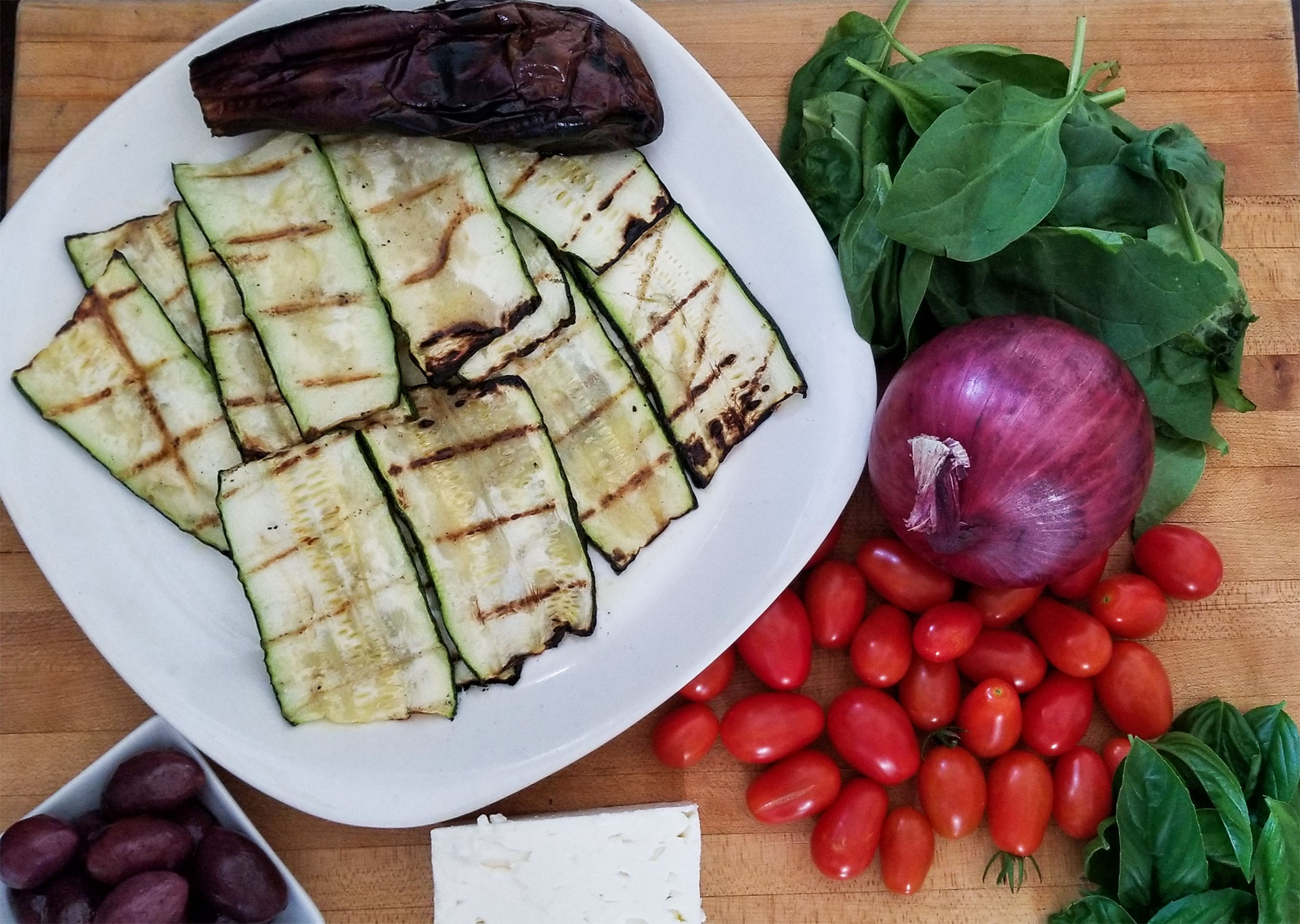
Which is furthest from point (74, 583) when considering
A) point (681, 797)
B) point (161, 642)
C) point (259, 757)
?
point (681, 797)

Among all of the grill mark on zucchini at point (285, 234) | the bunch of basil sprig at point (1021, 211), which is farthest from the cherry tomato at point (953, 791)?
the grill mark on zucchini at point (285, 234)

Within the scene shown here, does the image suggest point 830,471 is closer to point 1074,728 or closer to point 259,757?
point 1074,728

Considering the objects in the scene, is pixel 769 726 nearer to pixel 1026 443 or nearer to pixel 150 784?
pixel 1026 443

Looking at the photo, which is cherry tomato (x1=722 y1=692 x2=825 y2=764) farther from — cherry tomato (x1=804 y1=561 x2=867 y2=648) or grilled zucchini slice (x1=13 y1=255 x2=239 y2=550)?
grilled zucchini slice (x1=13 y1=255 x2=239 y2=550)

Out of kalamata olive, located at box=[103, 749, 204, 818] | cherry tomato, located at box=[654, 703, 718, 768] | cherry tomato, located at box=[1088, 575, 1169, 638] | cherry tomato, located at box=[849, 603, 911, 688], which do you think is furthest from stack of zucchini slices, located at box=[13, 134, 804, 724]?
cherry tomato, located at box=[1088, 575, 1169, 638]

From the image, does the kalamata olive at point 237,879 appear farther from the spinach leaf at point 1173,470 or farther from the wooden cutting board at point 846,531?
the spinach leaf at point 1173,470

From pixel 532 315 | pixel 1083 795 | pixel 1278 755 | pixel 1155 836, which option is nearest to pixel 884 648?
pixel 1083 795
